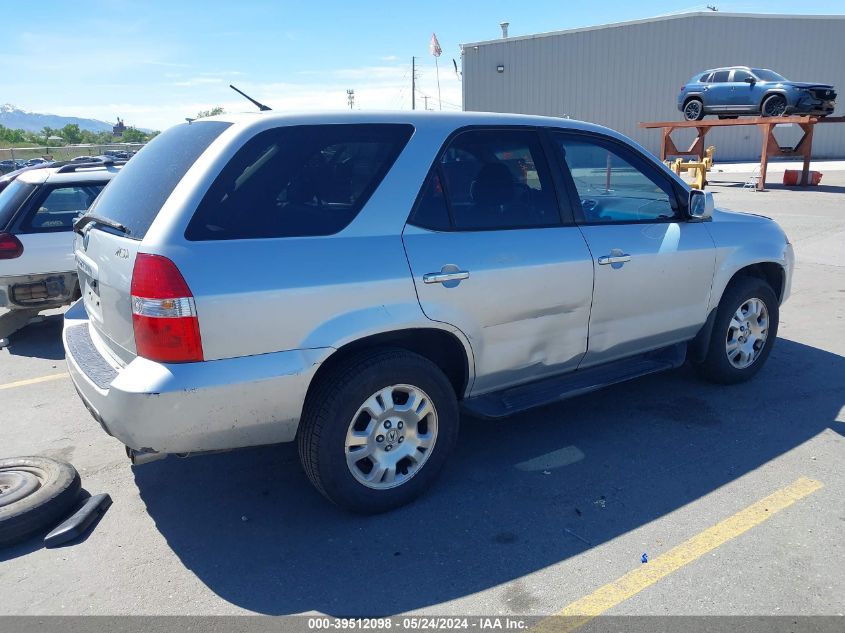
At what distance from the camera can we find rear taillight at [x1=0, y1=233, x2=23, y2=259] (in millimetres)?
6348

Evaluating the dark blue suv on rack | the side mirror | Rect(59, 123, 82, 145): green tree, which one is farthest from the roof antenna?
Rect(59, 123, 82, 145): green tree

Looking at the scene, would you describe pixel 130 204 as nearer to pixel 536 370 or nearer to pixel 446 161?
pixel 446 161

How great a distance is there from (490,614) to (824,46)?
134 feet

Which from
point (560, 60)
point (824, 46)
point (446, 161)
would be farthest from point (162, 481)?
point (824, 46)

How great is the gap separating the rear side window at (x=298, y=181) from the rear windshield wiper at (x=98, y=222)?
0.54 metres

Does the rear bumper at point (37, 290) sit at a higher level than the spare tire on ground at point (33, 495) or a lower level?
higher

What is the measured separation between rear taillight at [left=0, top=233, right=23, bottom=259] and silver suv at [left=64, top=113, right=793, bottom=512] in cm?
304

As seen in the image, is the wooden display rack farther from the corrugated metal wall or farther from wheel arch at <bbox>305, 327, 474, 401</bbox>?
wheel arch at <bbox>305, 327, 474, 401</bbox>

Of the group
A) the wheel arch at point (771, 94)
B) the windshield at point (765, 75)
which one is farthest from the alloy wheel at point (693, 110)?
the wheel arch at point (771, 94)

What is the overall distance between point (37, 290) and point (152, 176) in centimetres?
410

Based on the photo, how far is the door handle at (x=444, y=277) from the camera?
3.24m

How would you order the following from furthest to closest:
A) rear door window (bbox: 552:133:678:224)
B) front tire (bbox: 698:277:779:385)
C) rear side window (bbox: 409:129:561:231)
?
front tire (bbox: 698:277:779:385) → rear door window (bbox: 552:133:678:224) → rear side window (bbox: 409:129:561:231)

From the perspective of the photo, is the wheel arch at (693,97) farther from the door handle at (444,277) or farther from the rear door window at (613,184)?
the door handle at (444,277)

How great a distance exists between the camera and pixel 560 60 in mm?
36406
